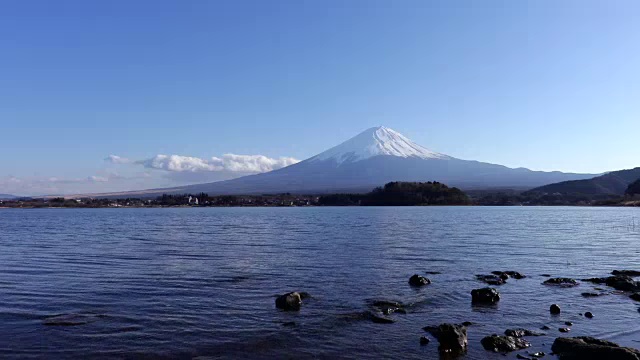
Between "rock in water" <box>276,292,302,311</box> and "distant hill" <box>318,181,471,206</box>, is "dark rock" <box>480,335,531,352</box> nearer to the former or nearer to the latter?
"rock in water" <box>276,292,302,311</box>

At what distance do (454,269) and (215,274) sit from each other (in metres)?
12.5

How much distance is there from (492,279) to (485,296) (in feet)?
16.2

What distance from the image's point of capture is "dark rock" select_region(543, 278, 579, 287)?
22.4 meters

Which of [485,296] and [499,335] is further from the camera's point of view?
[485,296]

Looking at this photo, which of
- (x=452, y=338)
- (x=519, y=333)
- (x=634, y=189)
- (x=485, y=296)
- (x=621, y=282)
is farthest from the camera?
(x=634, y=189)

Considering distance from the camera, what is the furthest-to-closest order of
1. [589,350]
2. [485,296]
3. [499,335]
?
[485,296]
[499,335]
[589,350]

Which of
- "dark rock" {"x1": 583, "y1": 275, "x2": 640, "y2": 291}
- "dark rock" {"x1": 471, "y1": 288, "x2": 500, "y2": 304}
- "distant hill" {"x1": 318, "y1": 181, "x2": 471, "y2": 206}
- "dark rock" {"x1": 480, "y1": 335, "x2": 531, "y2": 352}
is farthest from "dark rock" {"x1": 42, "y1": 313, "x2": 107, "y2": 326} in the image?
"distant hill" {"x1": 318, "y1": 181, "x2": 471, "y2": 206}

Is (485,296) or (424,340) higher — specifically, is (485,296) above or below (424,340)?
above

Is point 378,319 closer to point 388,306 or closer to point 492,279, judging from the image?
point 388,306

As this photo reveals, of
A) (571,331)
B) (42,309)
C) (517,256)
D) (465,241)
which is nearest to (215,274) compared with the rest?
(42,309)

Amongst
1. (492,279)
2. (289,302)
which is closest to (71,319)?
(289,302)

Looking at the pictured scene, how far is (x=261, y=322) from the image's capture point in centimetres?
1596

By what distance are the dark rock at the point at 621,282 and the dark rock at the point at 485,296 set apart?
21.1ft

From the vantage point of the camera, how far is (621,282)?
2184 centimetres
